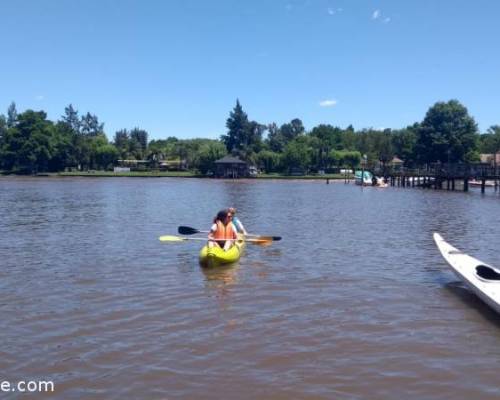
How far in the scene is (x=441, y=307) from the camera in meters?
11.3

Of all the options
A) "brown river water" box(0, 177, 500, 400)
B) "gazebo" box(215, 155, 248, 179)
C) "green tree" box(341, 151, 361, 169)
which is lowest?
"brown river water" box(0, 177, 500, 400)

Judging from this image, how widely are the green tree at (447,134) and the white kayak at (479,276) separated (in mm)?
90110

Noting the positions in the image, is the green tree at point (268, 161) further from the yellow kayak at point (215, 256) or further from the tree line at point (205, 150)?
the yellow kayak at point (215, 256)

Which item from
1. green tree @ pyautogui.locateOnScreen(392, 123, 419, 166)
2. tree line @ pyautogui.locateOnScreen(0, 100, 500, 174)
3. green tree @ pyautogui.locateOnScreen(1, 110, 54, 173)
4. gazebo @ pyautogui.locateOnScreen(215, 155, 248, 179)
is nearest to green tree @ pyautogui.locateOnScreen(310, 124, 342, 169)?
tree line @ pyautogui.locateOnScreen(0, 100, 500, 174)

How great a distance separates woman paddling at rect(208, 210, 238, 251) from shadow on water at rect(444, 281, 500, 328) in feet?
21.0

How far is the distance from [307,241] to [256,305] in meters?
10.2

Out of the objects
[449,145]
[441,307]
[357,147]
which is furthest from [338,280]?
[357,147]

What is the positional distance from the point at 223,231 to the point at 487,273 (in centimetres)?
765

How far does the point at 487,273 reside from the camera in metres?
11.9

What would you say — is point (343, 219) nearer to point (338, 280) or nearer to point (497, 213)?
point (497, 213)

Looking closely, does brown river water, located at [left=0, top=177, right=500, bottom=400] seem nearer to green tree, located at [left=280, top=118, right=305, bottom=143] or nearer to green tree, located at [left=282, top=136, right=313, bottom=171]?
green tree, located at [left=282, top=136, right=313, bottom=171]

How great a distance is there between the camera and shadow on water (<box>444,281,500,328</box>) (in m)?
10.5

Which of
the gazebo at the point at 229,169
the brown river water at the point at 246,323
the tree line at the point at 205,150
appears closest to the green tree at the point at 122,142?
the tree line at the point at 205,150

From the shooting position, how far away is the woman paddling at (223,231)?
16078mm
